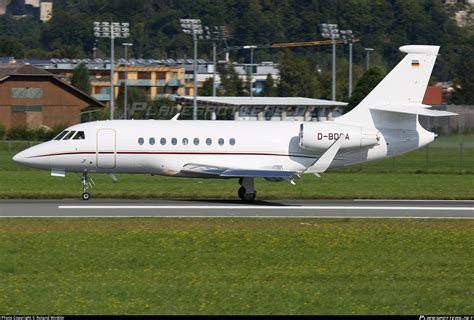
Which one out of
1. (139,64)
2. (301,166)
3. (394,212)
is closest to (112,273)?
(394,212)

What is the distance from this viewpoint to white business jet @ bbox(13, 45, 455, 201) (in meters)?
32.4

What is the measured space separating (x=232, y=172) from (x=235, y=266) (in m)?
12.0

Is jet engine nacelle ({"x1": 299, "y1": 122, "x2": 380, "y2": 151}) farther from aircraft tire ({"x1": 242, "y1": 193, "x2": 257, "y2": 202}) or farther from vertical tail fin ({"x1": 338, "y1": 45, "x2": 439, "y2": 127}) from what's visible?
aircraft tire ({"x1": 242, "y1": 193, "x2": 257, "y2": 202})

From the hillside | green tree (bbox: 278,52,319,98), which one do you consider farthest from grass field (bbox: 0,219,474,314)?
the hillside

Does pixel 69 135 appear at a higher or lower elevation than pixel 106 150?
higher

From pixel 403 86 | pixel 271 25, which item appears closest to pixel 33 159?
pixel 403 86

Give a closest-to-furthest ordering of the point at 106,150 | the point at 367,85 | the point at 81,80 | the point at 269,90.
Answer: the point at 106,150
the point at 367,85
the point at 81,80
the point at 269,90

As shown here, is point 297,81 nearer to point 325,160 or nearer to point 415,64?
point 415,64

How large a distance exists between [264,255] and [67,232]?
214 inches

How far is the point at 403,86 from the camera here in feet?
111

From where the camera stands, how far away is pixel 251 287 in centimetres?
1764

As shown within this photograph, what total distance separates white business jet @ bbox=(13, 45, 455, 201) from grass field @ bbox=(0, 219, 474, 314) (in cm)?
615

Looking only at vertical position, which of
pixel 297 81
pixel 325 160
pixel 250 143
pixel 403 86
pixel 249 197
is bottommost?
pixel 249 197

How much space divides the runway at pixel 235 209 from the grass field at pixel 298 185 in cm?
240
